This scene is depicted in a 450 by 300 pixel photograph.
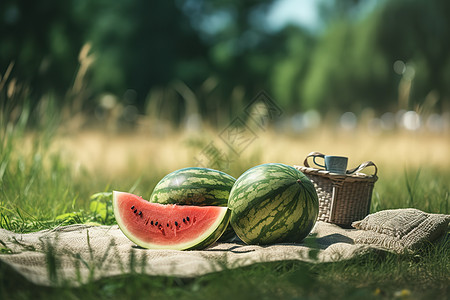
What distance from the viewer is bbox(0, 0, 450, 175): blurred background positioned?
5.75 metres

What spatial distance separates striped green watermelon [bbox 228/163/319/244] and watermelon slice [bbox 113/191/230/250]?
13cm

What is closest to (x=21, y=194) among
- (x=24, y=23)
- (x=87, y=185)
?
(x=87, y=185)

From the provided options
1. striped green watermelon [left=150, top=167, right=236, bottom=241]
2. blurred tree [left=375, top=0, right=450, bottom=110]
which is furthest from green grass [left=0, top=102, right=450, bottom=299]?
blurred tree [left=375, top=0, right=450, bottom=110]

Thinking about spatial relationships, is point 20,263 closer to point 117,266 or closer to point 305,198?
point 117,266

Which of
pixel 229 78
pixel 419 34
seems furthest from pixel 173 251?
pixel 229 78

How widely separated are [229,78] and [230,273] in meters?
30.6

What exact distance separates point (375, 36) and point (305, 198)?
1860 cm

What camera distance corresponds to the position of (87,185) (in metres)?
5.20

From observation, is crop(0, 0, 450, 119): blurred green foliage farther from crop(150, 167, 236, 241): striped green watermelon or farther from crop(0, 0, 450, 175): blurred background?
crop(150, 167, 236, 241): striped green watermelon

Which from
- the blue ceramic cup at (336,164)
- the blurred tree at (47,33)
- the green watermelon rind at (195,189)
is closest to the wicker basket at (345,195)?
the blue ceramic cup at (336,164)

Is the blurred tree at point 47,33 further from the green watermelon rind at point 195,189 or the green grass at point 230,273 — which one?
the green watermelon rind at point 195,189

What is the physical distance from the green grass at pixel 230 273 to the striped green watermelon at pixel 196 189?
767 mm

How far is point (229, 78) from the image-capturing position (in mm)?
32469

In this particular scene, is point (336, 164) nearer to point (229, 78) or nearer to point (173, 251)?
point (173, 251)
